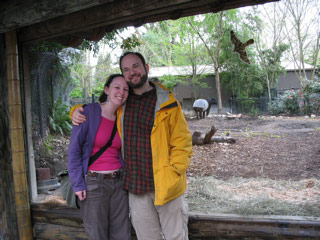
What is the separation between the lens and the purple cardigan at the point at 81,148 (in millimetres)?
2096

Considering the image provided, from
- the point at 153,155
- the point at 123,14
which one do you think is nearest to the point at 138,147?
the point at 153,155

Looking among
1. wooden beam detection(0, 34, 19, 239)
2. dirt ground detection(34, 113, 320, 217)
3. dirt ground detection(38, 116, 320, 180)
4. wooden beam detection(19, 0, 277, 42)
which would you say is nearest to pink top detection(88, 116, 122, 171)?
wooden beam detection(19, 0, 277, 42)

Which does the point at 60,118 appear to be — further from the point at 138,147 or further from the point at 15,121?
the point at 138,147

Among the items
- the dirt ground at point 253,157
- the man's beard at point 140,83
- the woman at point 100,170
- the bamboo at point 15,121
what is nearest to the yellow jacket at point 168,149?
the man's beard at point 140,83

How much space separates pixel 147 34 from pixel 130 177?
1984 centimetres

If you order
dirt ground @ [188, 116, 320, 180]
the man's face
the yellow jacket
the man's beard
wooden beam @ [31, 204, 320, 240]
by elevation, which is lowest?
wooden beam @ [31, 204, 320, 240]

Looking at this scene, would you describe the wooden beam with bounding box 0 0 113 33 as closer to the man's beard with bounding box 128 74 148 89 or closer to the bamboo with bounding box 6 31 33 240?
the bamboo with bounding box 6 31 33 240

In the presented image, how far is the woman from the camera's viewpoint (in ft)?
6.91

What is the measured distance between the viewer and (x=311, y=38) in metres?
16.3

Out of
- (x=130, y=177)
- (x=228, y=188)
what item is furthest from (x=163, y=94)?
(x=228, y=188)

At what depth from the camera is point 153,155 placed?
2066 millimetres

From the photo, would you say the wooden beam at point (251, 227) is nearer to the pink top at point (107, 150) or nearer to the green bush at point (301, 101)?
the pink top at point (107, 150)

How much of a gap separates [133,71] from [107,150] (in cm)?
62

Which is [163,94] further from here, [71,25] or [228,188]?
[228,188]
